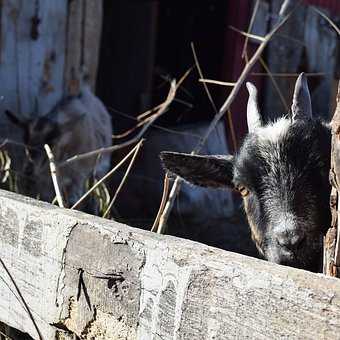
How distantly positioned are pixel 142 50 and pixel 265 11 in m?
1.89

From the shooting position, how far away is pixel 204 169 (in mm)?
3471

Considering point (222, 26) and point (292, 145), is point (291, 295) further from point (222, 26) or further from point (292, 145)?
point (222, 26)

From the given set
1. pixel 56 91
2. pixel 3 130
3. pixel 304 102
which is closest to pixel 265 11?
pixel 56 91

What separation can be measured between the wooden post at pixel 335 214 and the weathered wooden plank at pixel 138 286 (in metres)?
0.16

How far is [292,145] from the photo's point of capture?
10.2ft

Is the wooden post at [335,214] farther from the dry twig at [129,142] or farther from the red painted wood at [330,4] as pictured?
the red painted wood at [330,4]

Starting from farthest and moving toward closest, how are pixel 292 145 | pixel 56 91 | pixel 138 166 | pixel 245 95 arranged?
1. pixel 245 95
2. pixel 138 166
3. pixel 56 91
4. pixel 292 145

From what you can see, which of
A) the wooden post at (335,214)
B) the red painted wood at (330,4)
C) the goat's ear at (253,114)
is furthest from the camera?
the red painted wood at (330,4)

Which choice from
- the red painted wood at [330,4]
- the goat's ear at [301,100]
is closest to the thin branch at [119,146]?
the goat's ear at [301,100]

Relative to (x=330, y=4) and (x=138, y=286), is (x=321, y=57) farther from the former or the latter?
(x=138, y=286)

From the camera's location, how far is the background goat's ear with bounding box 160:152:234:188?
342 cm

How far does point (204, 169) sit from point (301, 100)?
55 cm

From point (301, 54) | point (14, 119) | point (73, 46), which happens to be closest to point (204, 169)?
point (14, 119)

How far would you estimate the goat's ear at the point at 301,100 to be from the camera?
136 inches
